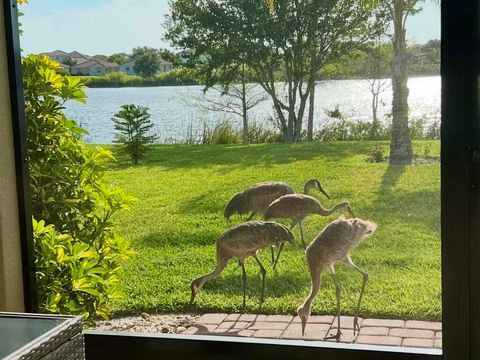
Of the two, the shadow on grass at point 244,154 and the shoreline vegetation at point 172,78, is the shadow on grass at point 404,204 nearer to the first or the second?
the shadow on grass at point 244,154

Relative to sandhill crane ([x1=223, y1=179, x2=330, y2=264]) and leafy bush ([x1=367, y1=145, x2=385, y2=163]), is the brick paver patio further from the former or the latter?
leafy bush ([x1=367, y1=145, x2=385, y2=163])

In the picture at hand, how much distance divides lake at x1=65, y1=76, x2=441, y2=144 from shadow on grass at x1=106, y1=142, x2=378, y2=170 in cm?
6

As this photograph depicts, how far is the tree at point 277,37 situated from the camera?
9.30ft

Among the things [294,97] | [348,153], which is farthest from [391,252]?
[294,97]

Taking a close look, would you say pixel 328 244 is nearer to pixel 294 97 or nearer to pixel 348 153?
pixel 348 153

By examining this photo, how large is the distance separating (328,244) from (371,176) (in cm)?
32

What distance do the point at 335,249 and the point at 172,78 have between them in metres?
1.01

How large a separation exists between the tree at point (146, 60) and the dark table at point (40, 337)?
148 centimetres

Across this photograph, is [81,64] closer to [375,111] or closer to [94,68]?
[94,68]

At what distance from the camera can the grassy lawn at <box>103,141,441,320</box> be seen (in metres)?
2.81

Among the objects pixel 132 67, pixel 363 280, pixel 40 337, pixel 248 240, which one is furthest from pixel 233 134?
pixel 40 337

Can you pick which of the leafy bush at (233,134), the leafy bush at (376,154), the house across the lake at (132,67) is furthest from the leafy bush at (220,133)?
the leafy bush at (376,154)

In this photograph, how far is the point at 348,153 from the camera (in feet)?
9.46

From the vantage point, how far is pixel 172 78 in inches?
122
